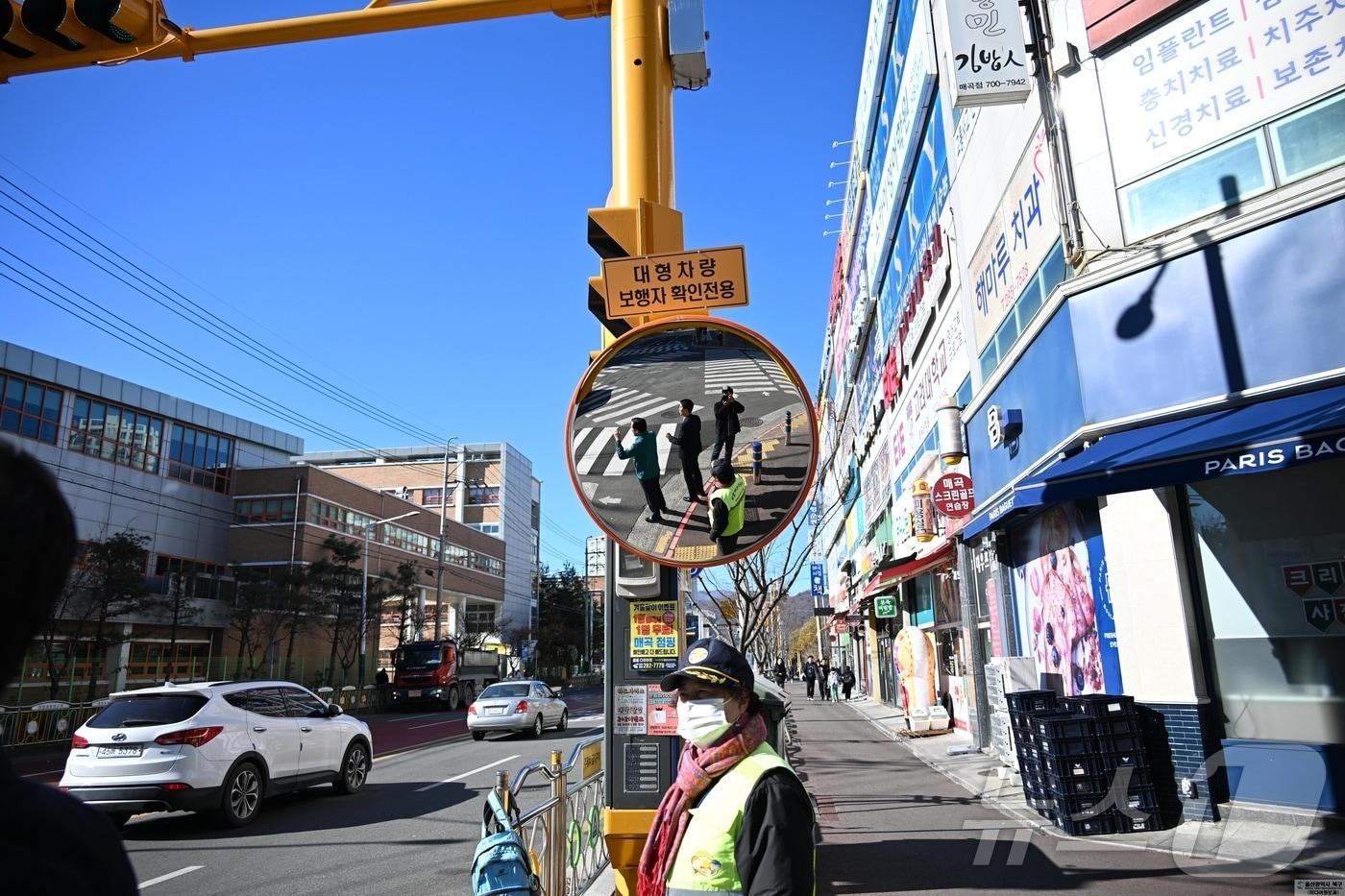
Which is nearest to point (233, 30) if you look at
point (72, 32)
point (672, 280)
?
point (72, 32)

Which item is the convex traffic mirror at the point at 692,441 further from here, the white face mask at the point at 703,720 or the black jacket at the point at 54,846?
the black jacket at the point at 54,846

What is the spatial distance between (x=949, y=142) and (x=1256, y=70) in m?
7.76

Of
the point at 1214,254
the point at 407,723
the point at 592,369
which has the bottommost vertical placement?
the point at 407,723

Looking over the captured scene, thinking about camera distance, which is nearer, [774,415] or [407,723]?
[774,415]

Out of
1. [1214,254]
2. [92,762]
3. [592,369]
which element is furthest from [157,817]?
[1214,254]

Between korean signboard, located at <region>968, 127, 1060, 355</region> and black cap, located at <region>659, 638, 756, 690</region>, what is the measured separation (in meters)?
9.79

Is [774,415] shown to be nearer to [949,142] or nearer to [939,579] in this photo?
[949,142]

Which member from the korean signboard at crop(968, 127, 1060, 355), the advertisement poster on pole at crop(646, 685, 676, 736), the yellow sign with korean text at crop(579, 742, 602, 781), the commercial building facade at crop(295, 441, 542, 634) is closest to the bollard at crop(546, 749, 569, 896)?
the yellow sign with korean text at crop(579, 742, 602, 781)

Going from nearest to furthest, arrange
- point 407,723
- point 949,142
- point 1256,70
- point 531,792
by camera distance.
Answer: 1. point 1256,70
2. point 531,792
3. point 949,142
4. point 407,723

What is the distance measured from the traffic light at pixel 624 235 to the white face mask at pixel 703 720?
81.9 inches

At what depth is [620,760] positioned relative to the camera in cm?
475

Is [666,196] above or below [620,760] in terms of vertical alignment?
above

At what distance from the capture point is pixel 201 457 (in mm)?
45812

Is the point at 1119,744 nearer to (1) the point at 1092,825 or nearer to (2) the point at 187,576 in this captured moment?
(1) the point at 1092,825
